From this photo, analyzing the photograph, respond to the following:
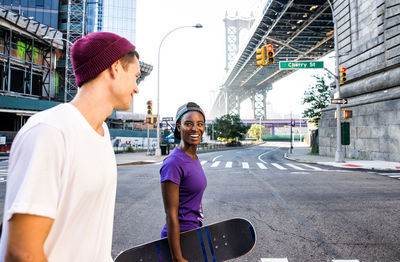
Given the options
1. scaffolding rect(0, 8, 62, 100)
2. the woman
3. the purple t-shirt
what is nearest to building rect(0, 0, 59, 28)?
scaffolding rect(0, 8, 62, 100)

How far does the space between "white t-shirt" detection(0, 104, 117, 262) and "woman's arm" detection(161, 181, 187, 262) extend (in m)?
0.65

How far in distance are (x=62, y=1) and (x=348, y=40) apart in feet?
168

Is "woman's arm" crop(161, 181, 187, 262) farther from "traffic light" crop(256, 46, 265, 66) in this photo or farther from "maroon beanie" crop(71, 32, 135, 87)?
"traffic light" crop(256, 46, 265, 66)

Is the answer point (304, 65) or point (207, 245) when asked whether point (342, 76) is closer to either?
point (304, 65)

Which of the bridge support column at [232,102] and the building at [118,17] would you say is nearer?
the building at [118,17]

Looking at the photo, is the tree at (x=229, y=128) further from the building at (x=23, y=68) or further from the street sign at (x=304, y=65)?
the street sign at (x=304, y=65)

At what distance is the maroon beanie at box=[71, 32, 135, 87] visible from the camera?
1.19m

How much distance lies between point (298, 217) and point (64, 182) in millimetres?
5067

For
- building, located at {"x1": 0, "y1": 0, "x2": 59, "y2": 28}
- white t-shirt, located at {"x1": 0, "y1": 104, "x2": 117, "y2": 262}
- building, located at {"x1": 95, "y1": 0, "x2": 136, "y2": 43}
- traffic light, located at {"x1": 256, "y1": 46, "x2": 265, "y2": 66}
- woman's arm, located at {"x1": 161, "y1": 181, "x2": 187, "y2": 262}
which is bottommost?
woman's arm, located at {"x1": 161, "y1": 181, "x2": 187, "y2": 262}

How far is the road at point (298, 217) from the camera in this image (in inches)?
138

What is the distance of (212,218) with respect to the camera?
496 centimetres

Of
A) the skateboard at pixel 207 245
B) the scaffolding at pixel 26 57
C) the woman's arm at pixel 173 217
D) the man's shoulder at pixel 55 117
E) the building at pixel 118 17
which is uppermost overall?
the building at pixel 118 17

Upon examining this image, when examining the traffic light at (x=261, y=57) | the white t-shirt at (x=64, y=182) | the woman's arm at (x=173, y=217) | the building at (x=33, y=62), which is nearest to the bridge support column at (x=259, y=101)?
the building at (x=33, y=62)

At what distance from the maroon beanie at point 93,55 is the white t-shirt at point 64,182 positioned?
8.6 inches
